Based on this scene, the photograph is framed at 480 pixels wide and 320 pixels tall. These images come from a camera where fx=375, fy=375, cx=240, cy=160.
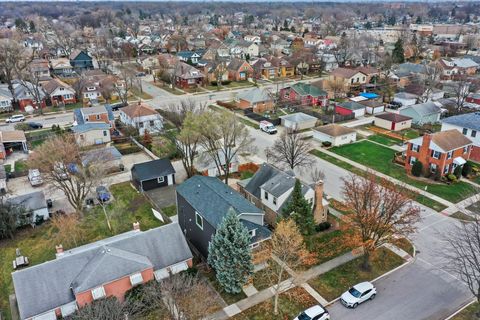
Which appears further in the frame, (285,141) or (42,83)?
(42,83)

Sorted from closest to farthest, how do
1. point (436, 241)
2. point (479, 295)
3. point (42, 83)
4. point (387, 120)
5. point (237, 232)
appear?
point (479, 295)
point (237, 232)
point (436, 241)
point (387, 120)
point (42, 83)

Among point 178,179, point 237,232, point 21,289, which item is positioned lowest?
point 178,179

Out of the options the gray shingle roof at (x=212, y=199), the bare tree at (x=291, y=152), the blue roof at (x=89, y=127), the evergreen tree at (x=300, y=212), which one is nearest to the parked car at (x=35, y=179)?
the blue roof at (x=89, y=127)

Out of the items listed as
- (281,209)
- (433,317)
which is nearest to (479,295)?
(433,317)

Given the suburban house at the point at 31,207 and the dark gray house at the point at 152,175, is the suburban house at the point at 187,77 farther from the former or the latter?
the suburban house at the point at 31,207

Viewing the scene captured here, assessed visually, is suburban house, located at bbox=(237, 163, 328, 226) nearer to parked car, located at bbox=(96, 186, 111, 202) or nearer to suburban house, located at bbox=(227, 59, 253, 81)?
parked car, located at bbox=(96, 186, 111, 202)

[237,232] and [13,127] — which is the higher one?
[237,232]

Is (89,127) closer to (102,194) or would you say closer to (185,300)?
→ (102,194)

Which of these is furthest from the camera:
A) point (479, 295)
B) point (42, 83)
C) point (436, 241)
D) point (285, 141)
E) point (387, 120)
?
point (42, 83)

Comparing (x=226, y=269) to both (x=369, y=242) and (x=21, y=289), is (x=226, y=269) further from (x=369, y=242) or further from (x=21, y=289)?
(x=21, y=289)
